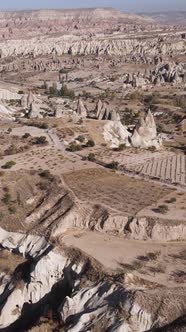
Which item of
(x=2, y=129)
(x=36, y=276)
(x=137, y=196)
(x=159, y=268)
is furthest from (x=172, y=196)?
(x=2, y=129)

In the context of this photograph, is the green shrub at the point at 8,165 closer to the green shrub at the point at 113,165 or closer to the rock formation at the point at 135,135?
the green shrub at the point at 113,165

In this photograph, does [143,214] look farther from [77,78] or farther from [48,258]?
[77,78]

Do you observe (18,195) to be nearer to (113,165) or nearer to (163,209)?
(113,165)

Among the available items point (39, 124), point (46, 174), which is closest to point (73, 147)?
point (46, 174)

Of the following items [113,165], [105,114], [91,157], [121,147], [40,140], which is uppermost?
[113,165]

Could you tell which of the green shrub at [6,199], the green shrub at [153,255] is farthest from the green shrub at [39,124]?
the green shrub at [153,255]
